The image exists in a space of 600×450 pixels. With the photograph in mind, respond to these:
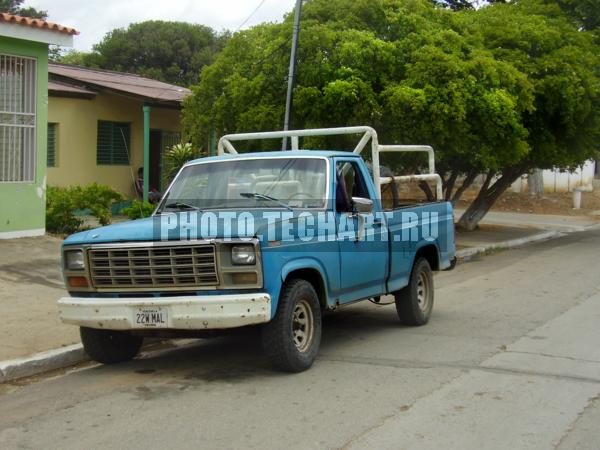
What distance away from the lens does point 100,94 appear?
2180 cm

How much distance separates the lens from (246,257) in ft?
21.3

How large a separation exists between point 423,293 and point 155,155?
15.8m

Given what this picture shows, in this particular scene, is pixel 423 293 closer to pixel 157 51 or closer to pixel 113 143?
pixel 113 143

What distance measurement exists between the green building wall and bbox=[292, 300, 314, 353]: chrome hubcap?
8.37m

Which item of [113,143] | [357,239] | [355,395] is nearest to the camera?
[355,395]

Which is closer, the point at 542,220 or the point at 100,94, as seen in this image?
the point at 100,94

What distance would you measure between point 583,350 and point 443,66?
8.69 metres

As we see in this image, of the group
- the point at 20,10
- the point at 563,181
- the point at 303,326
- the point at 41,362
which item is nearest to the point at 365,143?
the point at 303,326

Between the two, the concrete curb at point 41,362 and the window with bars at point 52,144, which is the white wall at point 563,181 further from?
the concrete curb at point 41,362

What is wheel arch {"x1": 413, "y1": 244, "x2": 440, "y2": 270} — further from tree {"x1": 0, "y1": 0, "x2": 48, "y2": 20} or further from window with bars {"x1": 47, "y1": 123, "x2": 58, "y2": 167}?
tree {"x1": 0, "y1": 0, "x2": 48, "y2": 20}

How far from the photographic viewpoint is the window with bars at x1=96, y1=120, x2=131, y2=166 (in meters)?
Result: 22.2

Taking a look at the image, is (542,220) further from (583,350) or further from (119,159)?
(583,350)

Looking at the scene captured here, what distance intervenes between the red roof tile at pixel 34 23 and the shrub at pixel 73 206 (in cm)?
297

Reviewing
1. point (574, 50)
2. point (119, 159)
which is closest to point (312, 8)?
point (574, 50)
